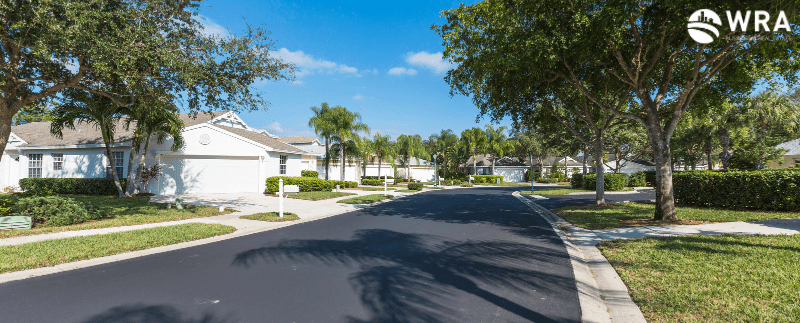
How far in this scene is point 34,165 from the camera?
71.5 ft

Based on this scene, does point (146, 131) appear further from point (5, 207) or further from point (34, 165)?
point (34, 165)

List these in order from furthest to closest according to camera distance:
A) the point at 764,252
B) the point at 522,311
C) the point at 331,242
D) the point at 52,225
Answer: the point at 52,225
the point at 331,242
the point at 764,252
the point at 522,311

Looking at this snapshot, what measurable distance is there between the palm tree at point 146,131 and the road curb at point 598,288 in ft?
55.6

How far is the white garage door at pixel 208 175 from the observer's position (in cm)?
2041

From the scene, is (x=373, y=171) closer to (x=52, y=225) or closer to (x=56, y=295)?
(x=52, y=225)

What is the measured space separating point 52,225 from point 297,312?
9.85m

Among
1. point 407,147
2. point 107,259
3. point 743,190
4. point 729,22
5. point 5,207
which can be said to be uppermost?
point 729,22

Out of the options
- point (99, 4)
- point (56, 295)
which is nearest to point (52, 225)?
point (99, 4)

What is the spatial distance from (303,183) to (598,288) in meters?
20.2

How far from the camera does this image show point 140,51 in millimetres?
9539

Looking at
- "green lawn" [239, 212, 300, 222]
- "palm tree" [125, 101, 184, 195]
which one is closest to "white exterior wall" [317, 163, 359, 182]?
"palm tree" [125, 101, 184, 195]

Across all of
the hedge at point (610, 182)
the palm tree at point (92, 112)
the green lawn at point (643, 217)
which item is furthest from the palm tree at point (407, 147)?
the green lawn at point (643, 217)

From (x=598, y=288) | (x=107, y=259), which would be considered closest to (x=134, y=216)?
(x=107, y=259)

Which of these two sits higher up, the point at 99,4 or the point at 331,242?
the point at 99,4
